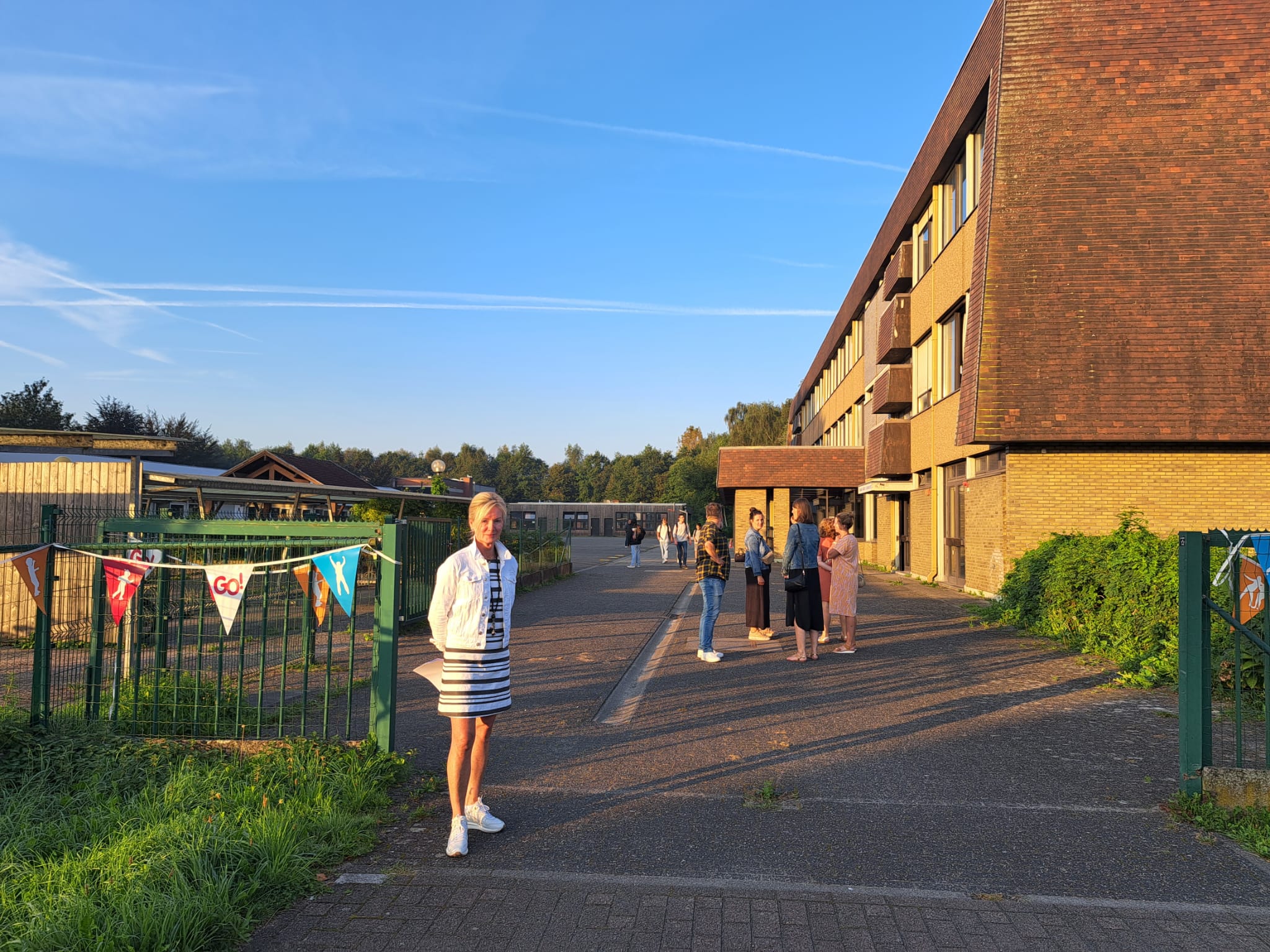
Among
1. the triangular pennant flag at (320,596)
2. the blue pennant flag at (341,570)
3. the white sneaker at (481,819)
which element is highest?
the blue pennant flag at (341,570)

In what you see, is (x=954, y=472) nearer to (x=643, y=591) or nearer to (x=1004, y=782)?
(x=643, y=591)

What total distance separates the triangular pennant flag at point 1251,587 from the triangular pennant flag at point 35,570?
22.3ft

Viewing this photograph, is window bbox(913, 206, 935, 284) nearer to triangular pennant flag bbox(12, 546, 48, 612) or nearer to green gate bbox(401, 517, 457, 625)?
green gate bbox(401, 517, 457, 625)

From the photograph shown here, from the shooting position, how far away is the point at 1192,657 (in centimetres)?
493

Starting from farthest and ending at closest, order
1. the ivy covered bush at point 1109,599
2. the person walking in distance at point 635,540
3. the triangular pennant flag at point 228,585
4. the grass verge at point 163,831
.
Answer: the person walking in distance at point 635,540 < the ivy covered bush at point 1109,599 < the triangular pennant flag at point 228,585 < the grass verge at point 163,831

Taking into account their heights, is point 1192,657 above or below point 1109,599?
above

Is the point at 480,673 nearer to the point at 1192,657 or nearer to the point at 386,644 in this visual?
the point at 386,644

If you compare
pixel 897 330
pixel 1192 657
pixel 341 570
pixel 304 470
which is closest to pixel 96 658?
pixel 341 570

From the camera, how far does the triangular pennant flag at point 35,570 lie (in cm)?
538

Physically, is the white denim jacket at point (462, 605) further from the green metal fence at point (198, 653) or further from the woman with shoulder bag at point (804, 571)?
the woman with shoulder bag at point (804, 571)


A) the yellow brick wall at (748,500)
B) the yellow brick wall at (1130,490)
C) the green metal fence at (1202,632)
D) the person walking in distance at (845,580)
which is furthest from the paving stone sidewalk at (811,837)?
the yellow brick wall at (748,500)

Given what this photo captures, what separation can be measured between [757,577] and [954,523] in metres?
10.2

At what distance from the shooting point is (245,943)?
131 inches

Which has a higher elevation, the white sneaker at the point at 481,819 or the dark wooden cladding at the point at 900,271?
the dark wooden cladding at the point at 900,271
